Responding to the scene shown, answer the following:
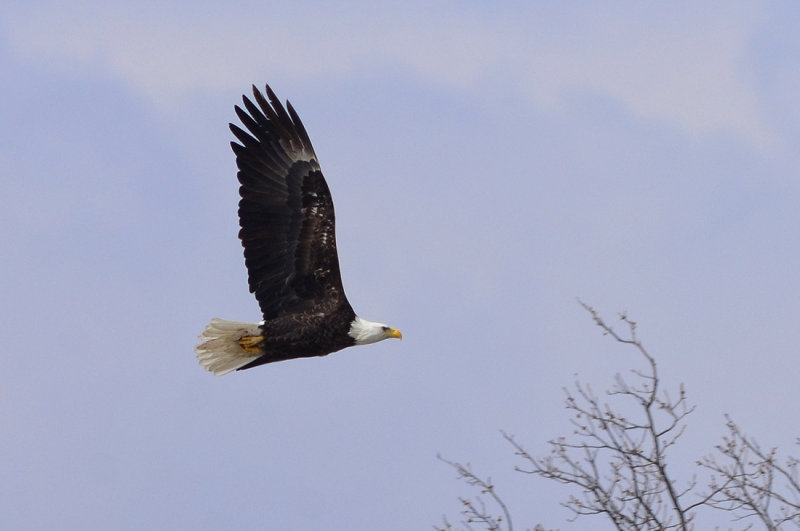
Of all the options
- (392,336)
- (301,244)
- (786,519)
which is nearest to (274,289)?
(301,244)

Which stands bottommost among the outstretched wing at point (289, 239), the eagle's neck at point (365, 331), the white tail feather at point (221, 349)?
the white tail feather at point (221, 349)

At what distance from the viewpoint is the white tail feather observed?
979 centimetres

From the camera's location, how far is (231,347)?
32.2 feet

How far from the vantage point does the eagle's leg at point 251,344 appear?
9688mm

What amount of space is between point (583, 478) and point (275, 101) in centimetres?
464

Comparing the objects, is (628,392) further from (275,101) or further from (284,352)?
(275,101)

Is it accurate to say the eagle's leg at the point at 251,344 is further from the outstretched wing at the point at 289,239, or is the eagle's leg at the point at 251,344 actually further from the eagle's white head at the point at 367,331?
the eagle's white head at the point at 367,331

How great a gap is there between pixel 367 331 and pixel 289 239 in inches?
38.9

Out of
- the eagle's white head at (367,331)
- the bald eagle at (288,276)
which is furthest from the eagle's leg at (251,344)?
the eagle's white head at (367,331)

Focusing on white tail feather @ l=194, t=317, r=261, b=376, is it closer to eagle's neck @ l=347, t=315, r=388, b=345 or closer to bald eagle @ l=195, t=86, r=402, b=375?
bald eagle @ l=195, t=86, r=402, b=375

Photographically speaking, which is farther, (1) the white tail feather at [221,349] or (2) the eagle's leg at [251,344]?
(1) the white tail feather at [221,349]

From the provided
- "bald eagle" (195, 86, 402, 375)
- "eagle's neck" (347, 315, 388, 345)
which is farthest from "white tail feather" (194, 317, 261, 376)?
"eagle's neck" (347, 315, 388, 345)

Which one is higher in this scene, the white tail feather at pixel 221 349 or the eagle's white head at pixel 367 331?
the eagle's white head at pixel 367 331

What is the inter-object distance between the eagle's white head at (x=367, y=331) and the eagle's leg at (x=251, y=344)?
2.46 feet
